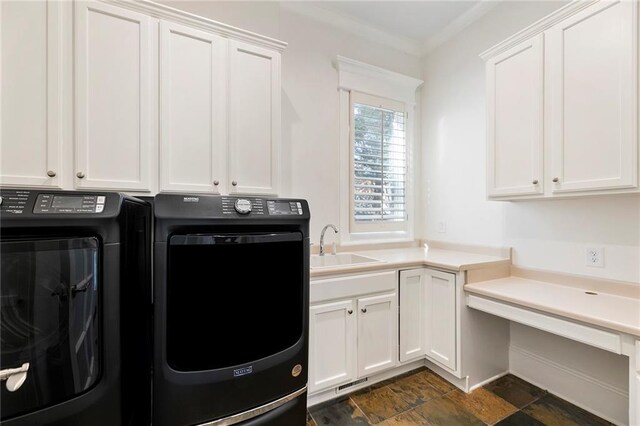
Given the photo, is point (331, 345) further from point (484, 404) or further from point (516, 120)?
point (516, 120)

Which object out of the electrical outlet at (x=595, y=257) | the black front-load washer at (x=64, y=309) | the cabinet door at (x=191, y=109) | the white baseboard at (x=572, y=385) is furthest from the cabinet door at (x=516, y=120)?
the black front-load washer at (x=64, y=309)

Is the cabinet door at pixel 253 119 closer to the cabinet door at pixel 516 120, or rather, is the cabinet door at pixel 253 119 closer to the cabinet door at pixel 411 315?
the cabinet door at pixel 411 315

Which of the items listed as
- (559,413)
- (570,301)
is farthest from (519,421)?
(570,301)

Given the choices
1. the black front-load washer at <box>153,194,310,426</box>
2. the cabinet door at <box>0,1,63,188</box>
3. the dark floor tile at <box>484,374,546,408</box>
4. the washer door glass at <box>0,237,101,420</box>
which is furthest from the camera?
the dark floor tile at <box>484,374,546,408</box>

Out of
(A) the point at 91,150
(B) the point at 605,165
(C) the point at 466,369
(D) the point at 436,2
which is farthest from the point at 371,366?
(D) the point at 436,2

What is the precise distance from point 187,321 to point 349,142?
1.99m

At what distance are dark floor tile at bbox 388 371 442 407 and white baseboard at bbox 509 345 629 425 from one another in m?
0.72

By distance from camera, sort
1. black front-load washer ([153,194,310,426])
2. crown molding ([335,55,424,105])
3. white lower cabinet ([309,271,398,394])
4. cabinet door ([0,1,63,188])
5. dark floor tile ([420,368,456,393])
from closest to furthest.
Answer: black front-load washer ([153,194,310,426]) → cabinet door ([0,1,63,188]) → white lower cabinet ([309,271,398,394]) → dark floor tile ([420,368,456,393]) → crown molding ([335,55,424,105])

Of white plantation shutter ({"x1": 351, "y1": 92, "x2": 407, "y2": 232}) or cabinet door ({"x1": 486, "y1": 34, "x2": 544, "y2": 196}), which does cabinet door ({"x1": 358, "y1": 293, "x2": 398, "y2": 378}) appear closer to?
white plantation shutter ({"x1": 351, "y1": 92, "x2": 407, "y2": 232})

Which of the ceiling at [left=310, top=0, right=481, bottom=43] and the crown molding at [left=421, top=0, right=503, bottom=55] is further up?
the ceiling at [left=310, top=0, right=481, bottom=43]

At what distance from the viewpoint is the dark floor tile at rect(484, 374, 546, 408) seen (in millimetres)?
1855

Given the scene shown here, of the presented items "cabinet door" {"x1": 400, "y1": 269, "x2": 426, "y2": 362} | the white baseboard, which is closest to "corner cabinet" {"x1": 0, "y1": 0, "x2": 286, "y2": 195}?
"cabinet door" {"x1": 400, "y1": 269, "x2": 426, "y2": 362}

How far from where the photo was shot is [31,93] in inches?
50.1

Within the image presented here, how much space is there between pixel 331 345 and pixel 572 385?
5.29ft
